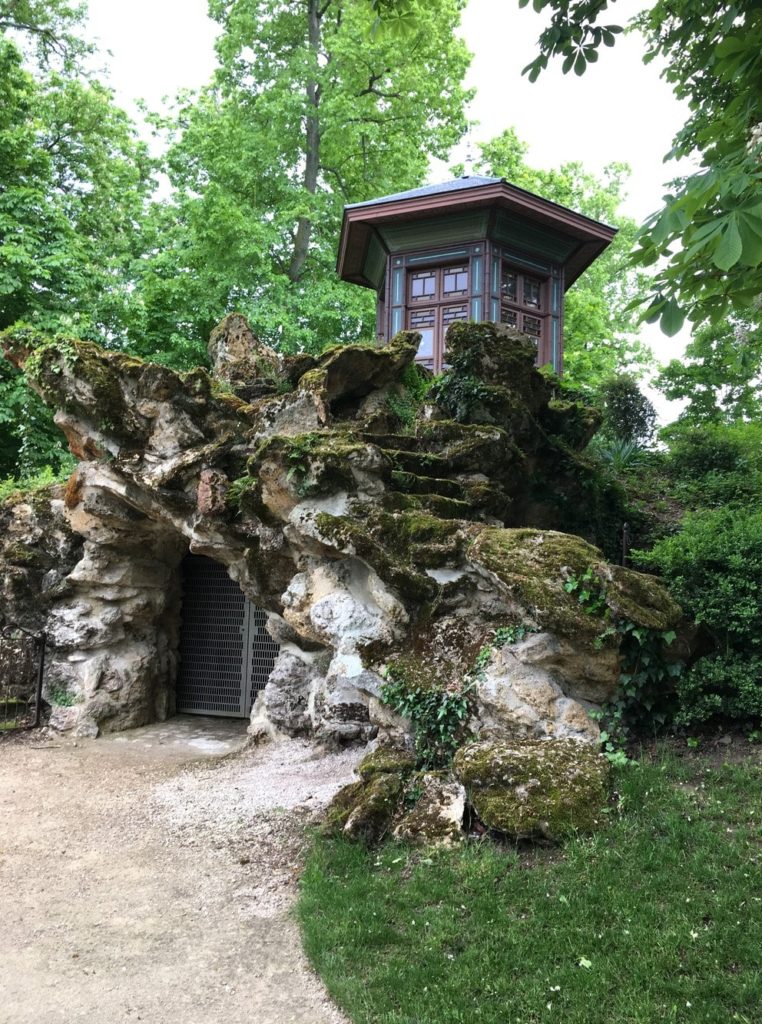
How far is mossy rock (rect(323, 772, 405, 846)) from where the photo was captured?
219 inches

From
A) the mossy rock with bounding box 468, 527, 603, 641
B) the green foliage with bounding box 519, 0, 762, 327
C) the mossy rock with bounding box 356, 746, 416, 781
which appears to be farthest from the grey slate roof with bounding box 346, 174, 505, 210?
the mossy rock with bounding box 356, 746, 416, 781

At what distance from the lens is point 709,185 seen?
113 inches

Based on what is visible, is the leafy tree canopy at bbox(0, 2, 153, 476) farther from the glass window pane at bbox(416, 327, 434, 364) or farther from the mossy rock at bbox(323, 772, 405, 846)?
the mossy rock at bbox(323, 772, 405, 846)

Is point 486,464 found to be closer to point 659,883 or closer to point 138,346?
point 659,883

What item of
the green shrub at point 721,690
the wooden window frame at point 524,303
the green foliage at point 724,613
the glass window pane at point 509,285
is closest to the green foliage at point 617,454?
the wooden window frame at point 524,303

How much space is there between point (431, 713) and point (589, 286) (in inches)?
996

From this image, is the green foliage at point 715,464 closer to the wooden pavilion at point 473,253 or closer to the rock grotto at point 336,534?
the rock grotto at point 336,534

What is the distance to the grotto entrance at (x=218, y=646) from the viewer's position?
1174 cm

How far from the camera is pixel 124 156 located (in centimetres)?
2191

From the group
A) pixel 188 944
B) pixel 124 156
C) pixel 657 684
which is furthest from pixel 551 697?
pixel 124 156

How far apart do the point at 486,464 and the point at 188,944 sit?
5.41 metres

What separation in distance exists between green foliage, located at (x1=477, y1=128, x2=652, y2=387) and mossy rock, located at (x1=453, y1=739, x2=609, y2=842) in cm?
1442


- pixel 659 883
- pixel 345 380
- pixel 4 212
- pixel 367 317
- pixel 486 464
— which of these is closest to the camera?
pixel 659 883

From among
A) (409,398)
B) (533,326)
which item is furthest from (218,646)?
(533,326)
